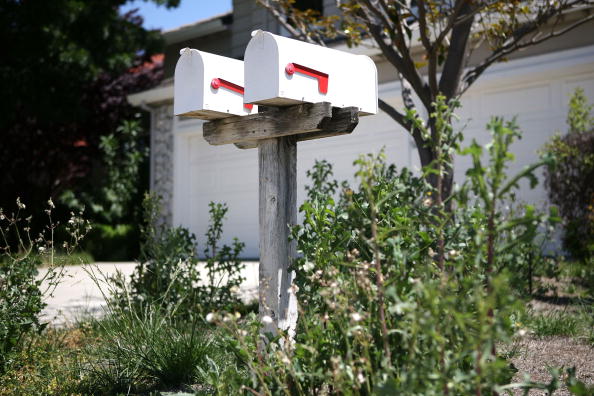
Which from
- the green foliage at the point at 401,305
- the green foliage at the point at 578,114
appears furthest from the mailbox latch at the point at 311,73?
the green foliage at the point at 578,114

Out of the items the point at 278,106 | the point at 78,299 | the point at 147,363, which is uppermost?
the point at 278,106

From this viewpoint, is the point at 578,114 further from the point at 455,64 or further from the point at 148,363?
the point at 148,363

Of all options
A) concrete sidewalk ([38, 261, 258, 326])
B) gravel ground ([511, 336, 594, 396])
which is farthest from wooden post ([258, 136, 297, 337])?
concrete sidewalk ([38, 261, 258, 326])

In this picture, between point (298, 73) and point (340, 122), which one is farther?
point (340, 122)

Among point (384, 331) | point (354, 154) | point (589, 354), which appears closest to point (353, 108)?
point (384, 331)

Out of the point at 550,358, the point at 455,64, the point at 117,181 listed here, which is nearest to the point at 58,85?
the point at 117,181

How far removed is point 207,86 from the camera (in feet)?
10.1

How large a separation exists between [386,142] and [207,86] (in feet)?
21.7

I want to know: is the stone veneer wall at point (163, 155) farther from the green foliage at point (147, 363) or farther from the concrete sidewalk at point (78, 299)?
the green foliage at point (147, 363)

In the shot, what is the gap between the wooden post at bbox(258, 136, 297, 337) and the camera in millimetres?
2812

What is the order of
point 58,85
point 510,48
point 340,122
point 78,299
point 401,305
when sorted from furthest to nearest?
point 58,85
point 78,299
point 510,48
point 340,122
point 401,305

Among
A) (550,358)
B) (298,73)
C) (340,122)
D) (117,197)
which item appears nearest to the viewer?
(298,73)

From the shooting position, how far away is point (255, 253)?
1109 centimetres

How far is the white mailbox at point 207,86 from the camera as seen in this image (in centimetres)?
308
